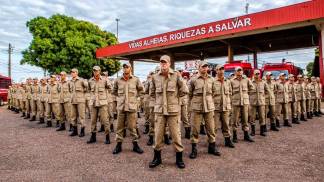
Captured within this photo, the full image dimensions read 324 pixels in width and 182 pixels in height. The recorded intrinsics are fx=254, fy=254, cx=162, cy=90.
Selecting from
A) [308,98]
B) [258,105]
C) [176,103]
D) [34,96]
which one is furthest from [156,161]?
[308,98]

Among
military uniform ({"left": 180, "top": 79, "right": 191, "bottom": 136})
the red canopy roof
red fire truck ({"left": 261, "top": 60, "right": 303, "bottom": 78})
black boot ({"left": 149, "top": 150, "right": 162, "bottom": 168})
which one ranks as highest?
the red canopy roof

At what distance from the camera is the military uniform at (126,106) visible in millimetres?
5363

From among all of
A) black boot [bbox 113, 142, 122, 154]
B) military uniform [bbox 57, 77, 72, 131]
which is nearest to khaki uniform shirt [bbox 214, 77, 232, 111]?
black boot [bbox 113, 142, 122, 154]

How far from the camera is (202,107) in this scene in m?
5.04

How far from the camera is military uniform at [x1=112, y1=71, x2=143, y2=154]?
211 inches

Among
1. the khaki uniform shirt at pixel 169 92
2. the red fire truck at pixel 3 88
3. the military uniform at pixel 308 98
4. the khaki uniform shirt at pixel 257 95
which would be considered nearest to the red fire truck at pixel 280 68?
the military uniform at pixel 308 98

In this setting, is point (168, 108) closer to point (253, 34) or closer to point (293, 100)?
point (293, 100)

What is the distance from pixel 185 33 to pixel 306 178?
15987mm

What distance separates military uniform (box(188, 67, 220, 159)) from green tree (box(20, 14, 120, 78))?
23.8 meters

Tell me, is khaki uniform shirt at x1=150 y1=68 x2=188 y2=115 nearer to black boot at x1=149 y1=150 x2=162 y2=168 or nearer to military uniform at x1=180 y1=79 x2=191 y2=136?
black boot at x1=149 y1=150 x2=162 y2=168

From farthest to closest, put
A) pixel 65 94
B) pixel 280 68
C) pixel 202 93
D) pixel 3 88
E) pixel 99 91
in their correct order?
pixel 3 88, pixel 280 68, pixel 65 94, pixel 99 91, pixel 202 93

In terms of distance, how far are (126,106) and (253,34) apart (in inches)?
535

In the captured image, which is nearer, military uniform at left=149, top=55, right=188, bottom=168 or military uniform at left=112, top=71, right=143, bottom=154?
military uniform at left=149, top=55, right=188, bottom=168

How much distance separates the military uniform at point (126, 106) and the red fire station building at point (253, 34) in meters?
11.2
